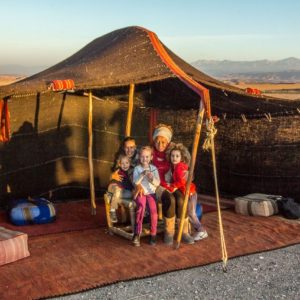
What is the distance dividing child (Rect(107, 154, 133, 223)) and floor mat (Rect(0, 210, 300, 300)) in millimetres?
415

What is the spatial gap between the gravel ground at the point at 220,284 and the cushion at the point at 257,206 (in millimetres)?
1884

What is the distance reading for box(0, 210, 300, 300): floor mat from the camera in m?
4.91

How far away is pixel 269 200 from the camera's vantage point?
780 cm

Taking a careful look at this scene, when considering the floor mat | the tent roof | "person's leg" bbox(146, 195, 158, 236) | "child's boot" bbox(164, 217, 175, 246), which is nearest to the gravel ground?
the floor mat

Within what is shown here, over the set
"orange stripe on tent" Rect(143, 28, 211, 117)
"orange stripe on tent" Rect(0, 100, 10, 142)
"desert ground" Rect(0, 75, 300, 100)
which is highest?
"orange stripe on tent" Rect(143, 28, 211, 117)

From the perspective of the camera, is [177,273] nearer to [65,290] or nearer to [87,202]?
[65,290]

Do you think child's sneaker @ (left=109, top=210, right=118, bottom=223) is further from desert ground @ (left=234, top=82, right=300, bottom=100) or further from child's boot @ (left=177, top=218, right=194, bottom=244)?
desert ground @ (left=234, top=82, right=300, bottom=100)

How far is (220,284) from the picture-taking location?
5.04 meters

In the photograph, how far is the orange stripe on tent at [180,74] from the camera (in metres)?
5.63

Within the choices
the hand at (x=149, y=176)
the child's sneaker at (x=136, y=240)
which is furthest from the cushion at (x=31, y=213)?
the hand at (x=149, y=176)

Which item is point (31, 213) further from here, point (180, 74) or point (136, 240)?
point (180, 74)

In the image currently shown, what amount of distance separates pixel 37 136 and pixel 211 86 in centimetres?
325

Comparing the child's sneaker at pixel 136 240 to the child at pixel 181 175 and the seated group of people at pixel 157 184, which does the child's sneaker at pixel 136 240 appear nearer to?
the seated group of people at pixel 157 184

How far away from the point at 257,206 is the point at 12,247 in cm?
387
